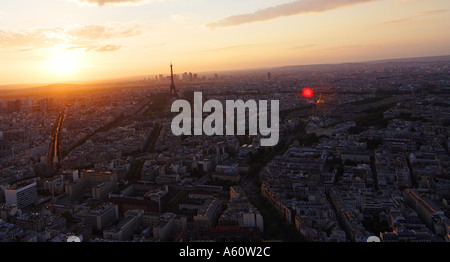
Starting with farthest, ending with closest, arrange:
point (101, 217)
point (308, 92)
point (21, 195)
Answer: point (308, 92), point (21, 195), point (101, 217)

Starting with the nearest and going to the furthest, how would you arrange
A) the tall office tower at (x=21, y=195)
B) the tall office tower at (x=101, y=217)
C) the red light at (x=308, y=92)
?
the tall office tower at (x=101, y=217) < the tall office tower at (x=21, y=195) < the red light at (x=308, y=92)

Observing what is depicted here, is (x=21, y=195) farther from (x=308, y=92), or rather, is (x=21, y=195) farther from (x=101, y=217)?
(x=308, y=92)

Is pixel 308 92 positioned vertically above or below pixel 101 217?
above

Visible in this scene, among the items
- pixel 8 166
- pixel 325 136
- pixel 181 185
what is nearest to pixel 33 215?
pixel 181 185

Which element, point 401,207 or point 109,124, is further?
point 109,124

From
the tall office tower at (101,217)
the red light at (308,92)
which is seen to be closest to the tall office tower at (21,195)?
the tall office tower at (101,217)

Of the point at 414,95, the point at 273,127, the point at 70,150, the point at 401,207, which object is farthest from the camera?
the point at 414,95

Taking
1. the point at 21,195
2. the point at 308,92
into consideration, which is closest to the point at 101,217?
the point at 21,195


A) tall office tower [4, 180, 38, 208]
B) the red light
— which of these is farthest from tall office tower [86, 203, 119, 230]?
the red light

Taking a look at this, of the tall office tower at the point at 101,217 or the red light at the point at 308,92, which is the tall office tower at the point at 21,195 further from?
the red light at the point at 308,92

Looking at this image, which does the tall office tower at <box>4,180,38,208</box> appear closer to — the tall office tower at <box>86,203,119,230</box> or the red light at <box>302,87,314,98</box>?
the tall office tower at <box>86,203,119,230</box>
